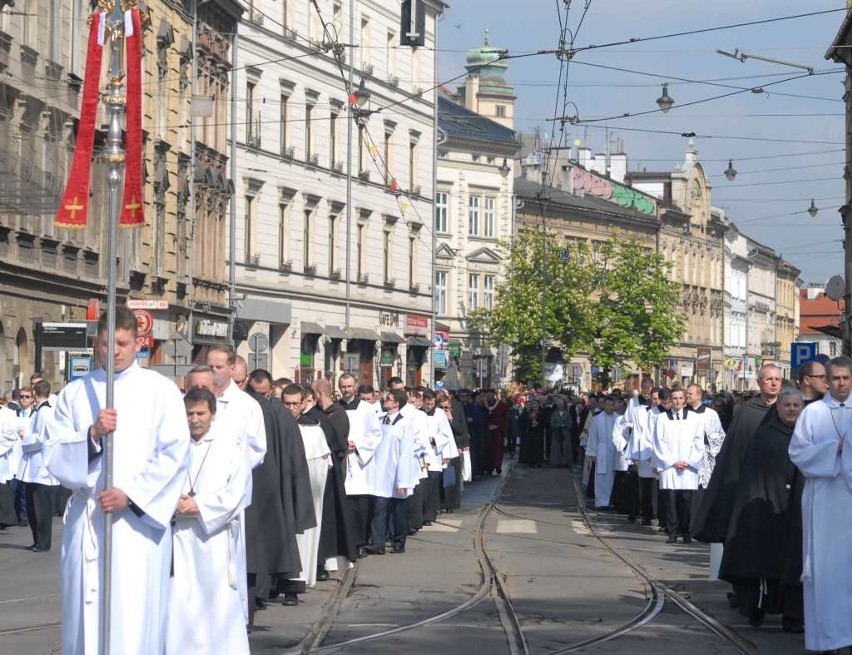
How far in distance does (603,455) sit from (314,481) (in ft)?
41.6

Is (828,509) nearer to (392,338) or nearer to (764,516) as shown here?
(764,516)

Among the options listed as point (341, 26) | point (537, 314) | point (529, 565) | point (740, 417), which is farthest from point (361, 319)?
point (740, 417)

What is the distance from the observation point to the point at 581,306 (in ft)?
244

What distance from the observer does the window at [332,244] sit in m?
56.4

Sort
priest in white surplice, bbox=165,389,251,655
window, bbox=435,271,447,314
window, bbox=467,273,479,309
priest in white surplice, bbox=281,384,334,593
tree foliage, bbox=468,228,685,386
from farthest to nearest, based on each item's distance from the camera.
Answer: window, bbox=467,273,479,309 → window, bbox=435,271,447,314 → tree foliage, bbox=468,228,685,386 → priest in white surplice, bbox=281,384,334,593 → priest in white surplice, bbox=165,389,251,655

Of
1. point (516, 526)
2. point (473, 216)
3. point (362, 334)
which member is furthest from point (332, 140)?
point (516, 526)

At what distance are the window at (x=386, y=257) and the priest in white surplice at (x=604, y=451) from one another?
32.5 metres

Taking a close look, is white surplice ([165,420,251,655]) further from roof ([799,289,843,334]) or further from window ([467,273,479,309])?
roof ([799,289,843,334])

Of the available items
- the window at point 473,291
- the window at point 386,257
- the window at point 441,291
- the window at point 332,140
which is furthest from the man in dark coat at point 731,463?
the window at point 473,291

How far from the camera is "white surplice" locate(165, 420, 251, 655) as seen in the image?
9930 millimetres

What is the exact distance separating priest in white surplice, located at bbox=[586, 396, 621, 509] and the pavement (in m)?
3.98

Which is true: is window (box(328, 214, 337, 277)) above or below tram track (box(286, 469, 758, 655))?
above

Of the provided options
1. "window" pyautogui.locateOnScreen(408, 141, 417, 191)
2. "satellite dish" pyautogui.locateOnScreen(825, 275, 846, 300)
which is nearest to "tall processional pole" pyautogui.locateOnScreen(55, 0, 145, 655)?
"satellite dish" pyautogui.locateOnScreen(825, 275, 846, 300)

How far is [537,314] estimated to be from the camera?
241ft
